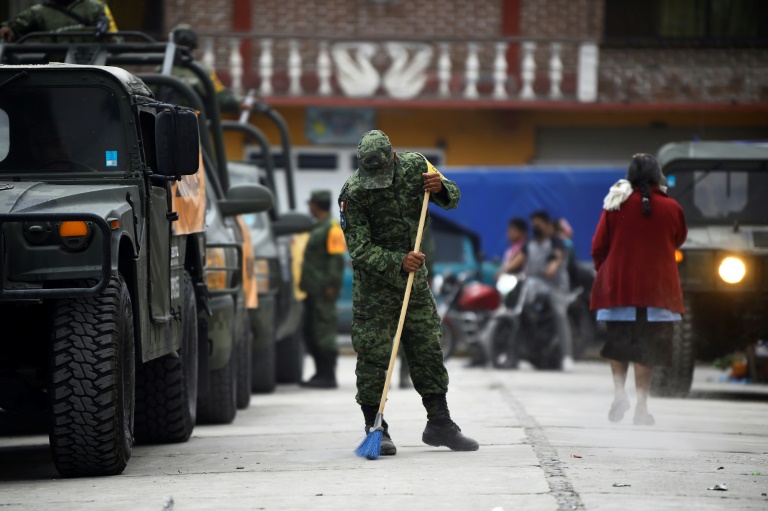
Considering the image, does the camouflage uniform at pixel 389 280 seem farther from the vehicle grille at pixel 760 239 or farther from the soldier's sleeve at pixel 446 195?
the vehicle grille at pixel 760 239

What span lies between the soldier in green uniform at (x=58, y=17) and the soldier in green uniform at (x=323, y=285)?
4241 millimetres

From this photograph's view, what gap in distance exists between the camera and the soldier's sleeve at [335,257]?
16.0 metres

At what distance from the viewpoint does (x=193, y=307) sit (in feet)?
32.9

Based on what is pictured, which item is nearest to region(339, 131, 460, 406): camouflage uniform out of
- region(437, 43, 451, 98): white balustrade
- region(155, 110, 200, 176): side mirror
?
region(155, 110, 200, 176): side mirror

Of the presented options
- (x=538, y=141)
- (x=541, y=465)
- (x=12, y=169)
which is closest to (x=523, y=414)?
(x=541, y=465)

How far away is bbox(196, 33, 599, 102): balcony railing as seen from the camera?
27.4 meters

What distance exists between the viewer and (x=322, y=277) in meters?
16.2

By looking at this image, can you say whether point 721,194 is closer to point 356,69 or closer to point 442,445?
point 442,445

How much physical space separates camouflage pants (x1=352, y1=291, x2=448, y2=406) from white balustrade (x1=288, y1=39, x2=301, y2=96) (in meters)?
19.2

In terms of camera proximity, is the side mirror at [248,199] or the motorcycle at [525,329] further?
the motorcycle at [525,329]

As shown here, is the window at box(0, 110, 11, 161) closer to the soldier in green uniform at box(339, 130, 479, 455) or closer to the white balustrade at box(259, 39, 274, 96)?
the soldier in green uniform at box(339, 130, 479, 455)

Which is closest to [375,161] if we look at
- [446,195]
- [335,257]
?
[446,195]

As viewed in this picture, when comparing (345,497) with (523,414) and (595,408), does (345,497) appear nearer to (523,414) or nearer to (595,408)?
(523,414)

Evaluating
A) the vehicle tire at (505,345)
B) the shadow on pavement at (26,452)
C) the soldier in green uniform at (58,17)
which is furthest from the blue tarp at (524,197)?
the shadow on pavement at (26,452)
